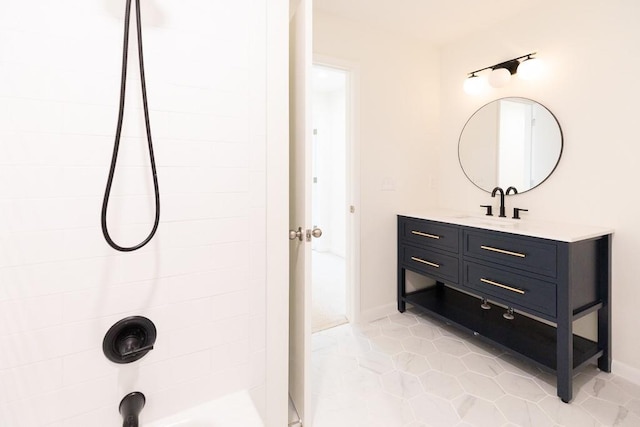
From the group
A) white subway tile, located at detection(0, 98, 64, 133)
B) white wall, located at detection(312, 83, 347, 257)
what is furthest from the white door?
white wall, located at detection(312, 83, 347, 257)

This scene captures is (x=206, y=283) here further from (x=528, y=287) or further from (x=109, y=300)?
(x=528, y=287)

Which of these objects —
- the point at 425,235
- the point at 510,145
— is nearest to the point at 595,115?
the point at 510,145

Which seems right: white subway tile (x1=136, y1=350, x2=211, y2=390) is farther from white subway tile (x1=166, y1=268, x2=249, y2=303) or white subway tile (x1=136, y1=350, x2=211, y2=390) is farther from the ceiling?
the ceiling

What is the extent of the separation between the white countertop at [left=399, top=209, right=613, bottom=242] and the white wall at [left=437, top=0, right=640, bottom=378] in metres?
0.11

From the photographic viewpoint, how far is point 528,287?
72.9 inches

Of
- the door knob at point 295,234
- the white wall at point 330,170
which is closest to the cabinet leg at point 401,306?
the door knob at point 295,234

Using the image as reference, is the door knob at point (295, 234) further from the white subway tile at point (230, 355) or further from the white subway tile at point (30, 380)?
the white subway tile at point (30, 380)

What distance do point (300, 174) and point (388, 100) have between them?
1648mm

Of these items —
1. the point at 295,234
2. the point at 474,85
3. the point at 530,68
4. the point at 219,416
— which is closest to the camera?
the point at 219,416

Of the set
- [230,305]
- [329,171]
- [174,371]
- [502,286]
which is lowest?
[174,371]

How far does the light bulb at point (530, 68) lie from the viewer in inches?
88.4

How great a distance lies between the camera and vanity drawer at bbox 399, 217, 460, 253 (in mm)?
2303

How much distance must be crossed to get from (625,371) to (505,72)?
208 centimetres

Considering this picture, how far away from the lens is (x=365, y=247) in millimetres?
2668
